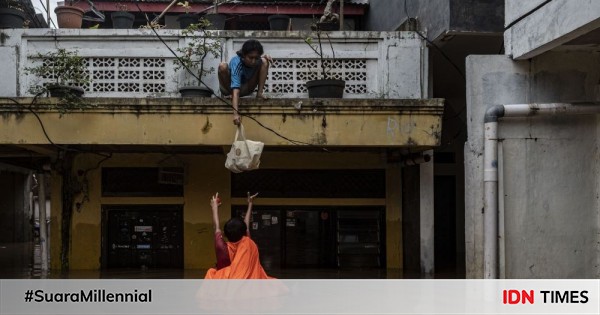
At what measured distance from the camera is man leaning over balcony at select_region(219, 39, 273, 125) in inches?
379

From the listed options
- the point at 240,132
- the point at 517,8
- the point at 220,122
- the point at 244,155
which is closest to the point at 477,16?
the point at 517,8

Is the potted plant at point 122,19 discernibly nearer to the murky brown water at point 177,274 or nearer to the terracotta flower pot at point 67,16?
the terracotta flower pot at point 67,16

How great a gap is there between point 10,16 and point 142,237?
15.6 feet

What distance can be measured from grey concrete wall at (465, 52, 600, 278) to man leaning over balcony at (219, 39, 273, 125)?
335 cm

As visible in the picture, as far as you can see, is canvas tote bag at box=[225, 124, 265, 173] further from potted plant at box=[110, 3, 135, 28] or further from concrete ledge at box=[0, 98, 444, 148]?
potted plant at box=[110, 3, 135, 28]

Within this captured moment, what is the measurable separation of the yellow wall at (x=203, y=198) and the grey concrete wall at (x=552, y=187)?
4.79 m

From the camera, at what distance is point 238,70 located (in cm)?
988

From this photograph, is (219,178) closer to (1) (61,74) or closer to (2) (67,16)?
(1) (61,74)

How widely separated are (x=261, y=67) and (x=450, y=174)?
7.06 meters

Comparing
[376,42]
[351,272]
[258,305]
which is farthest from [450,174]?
[258,305]

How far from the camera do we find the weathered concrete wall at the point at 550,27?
266 inches

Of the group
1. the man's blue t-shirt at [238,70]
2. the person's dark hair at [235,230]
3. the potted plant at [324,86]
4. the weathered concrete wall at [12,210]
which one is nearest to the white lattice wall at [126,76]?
the man's blue t-shirt at [238,70]

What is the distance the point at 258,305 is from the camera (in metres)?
6.35

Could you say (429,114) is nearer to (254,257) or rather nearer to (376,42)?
(376,42)
